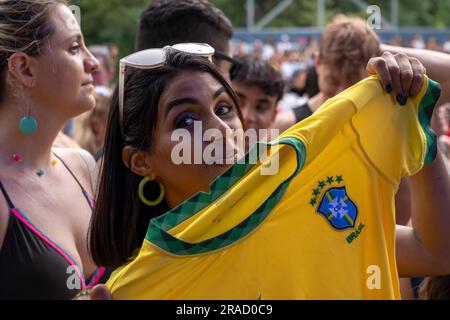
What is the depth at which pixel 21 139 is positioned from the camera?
2.77 meters

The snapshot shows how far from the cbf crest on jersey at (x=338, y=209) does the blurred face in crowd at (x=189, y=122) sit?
29 cm

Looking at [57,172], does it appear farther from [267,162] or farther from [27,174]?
[267,162]

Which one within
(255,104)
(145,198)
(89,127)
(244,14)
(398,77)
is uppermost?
(398,77)

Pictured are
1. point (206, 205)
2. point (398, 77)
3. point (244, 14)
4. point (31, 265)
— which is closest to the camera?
point (206, 205)

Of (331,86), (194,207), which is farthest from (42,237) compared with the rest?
(331,86)

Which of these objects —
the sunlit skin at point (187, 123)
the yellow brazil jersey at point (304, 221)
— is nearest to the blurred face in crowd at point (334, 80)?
the sunlit skin at point (187, 123)

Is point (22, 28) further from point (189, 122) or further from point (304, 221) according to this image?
point (304, 221)

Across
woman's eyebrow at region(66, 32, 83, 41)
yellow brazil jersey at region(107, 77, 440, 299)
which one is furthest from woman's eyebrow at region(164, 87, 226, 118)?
woman's eyebrow at region(66, 32, 83, 41)

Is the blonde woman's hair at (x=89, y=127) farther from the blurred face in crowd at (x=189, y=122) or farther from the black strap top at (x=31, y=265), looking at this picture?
the blurred face in crowd at (x=189, y=122)

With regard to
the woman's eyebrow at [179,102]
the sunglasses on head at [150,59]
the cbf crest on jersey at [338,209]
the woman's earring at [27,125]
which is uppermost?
the sunglasses on head at [150,59]

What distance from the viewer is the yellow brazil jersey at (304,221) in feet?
5.49

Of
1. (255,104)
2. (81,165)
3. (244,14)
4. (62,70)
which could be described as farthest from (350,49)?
(244,14)

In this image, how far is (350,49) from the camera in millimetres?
4168

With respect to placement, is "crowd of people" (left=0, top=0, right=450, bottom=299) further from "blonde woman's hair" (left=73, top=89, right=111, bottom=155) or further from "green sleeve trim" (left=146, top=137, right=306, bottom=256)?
"blonde woman's hair" (left=73, top=89, right=111, bottom=155)
